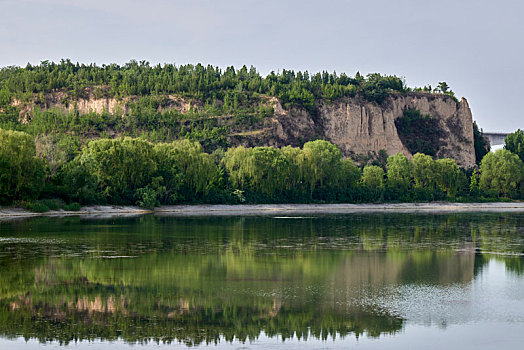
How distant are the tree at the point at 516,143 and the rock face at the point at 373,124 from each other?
26.7 feet

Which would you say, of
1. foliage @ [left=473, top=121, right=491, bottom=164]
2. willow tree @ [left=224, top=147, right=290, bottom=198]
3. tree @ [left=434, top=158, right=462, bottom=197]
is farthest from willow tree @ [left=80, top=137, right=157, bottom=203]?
foliage @ [left=473, top=121, right=491, bottom=164]

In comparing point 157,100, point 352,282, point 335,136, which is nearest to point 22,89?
point 157,100

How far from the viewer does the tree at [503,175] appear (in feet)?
374

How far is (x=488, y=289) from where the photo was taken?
22031 mm

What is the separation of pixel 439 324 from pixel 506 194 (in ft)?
344

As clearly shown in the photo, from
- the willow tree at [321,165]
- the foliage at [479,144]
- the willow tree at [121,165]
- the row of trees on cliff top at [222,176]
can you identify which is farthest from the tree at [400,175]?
the foliage at [479,144]

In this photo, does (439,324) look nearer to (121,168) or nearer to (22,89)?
(121,168)

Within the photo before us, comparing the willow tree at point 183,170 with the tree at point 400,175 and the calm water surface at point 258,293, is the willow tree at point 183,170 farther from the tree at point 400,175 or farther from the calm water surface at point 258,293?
the calm water surface at point 258,293

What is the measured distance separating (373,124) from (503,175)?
32009 millimetres

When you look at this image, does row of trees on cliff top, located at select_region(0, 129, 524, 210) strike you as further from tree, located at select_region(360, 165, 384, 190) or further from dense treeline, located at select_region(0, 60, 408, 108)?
dense treeline, located at select_region(0, 60, 408, 108)

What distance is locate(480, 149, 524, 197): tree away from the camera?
113938 mm

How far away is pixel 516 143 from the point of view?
144000 millimetres

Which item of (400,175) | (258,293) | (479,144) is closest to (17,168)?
(258,293)

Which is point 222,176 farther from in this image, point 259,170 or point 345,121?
point 345,121
